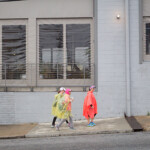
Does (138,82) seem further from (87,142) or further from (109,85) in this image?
(87,142)

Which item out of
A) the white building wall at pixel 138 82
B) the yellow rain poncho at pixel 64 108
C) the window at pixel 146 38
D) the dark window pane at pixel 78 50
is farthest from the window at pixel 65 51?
the yellow rain poncho at pixel 64 108

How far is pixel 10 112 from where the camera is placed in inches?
486

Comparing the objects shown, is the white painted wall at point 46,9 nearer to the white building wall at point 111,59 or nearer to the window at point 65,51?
the window at point 65,51

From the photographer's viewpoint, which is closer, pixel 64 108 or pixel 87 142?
pixel 87 142

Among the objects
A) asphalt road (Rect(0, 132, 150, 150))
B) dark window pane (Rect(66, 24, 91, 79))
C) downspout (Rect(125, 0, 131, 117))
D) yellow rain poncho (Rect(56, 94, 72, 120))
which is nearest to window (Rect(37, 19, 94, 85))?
dark window pane (Rect(66, 24, 91, 79))

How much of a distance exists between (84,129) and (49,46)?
4.46 meters

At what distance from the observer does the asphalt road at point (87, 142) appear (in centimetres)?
755

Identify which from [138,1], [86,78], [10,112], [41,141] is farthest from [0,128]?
[138,1]

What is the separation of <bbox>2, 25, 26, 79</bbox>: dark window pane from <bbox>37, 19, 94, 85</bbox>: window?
2.45 feet

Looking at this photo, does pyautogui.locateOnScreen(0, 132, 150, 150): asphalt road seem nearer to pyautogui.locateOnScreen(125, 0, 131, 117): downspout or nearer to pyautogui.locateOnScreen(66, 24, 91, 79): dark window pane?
pyautogui.locateOnScreen(125, 0, 131, 117): downspout

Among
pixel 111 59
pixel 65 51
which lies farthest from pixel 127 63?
pixel 65 51

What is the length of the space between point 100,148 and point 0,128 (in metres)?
5.43

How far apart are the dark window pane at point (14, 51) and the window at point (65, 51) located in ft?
2.45

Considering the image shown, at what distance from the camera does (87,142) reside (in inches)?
324
